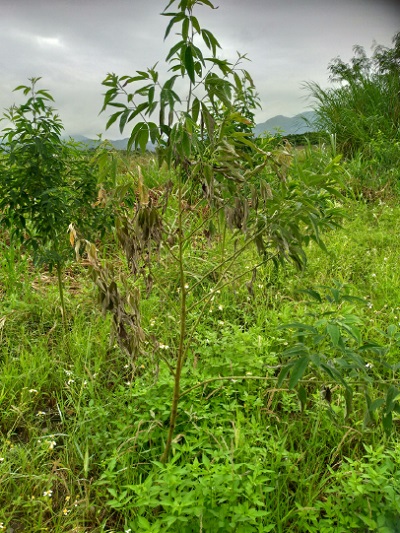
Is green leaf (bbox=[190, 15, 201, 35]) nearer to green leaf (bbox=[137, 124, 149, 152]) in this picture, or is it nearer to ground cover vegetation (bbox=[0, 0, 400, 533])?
ground cover vegetation (bbox=[0, 0, 400, 533])

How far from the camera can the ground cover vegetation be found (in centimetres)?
112

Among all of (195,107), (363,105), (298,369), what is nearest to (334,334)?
(298,369)

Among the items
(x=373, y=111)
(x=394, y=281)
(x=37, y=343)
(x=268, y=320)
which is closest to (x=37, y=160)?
(x=37, y=343)

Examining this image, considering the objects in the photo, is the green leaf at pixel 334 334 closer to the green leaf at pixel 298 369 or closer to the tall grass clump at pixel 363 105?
the green leaf at pixel 298 369

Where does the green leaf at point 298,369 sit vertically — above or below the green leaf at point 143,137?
below

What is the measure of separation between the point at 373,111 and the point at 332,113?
0.54m

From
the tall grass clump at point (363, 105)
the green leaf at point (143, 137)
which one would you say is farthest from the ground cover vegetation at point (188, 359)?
the tall grass clump at point (363, 105)

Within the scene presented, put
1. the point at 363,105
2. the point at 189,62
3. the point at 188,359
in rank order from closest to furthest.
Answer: the point at 189,62, the point at 188,359, the point at 363,105

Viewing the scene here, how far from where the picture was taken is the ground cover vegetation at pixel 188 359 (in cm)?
112

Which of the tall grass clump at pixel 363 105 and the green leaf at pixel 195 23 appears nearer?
the green leaf at pixel 195 23

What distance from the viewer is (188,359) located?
181 cm

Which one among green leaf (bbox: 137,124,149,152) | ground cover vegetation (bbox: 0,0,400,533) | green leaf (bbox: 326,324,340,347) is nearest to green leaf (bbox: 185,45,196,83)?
ground cover vegetation (bbox: 0,0,400,533)

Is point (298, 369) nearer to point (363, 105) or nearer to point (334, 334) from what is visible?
point (334, 334)

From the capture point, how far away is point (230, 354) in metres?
1.88
